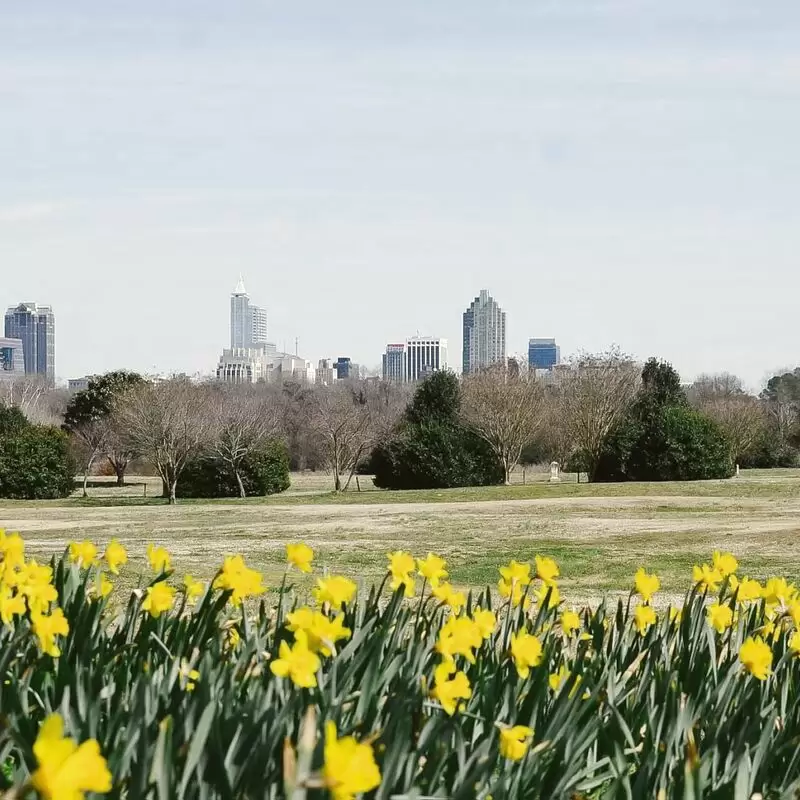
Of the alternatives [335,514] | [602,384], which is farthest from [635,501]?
[602,384]

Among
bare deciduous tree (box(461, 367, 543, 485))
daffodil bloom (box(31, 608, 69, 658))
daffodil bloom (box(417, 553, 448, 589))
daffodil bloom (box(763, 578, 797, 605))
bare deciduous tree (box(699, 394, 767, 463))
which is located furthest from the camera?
bare deciduous tree (box(699, 394, 767, 463))

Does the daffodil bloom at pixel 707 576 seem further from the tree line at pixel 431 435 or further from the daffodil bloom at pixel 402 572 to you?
the tree line at pixel 431 435

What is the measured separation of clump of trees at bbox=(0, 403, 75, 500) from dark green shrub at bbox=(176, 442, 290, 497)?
10.7 feet

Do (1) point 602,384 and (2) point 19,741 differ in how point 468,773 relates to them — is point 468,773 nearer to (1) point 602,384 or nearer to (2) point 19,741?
(2) point 19,741

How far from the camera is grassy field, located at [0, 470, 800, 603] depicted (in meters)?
12.2

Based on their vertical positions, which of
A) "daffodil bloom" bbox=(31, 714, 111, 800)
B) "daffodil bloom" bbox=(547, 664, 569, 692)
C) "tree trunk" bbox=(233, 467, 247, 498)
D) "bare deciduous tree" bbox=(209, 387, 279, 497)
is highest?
"bare deciduous tree" bbox=(209, 387, 279, 497)

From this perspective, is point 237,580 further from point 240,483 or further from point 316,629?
point 240,483

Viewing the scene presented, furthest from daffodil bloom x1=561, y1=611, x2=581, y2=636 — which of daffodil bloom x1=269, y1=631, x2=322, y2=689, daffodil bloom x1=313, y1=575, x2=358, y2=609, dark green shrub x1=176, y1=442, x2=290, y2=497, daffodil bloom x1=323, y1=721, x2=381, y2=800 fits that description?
dark green shrub x1=176, y1=442, x2=290, y2=497

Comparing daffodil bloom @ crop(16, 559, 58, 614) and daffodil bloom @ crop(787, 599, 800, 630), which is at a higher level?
daffodil bloom @ crop(16, 559, 58, 614)

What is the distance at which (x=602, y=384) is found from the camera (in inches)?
1321

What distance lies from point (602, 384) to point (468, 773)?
32.1 metres

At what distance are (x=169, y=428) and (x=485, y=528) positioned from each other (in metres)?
12.4

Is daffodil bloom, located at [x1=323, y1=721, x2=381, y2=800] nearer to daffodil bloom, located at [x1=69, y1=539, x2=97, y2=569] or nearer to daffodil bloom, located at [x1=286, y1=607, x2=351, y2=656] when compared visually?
daffodil bloom, located at [x1=286, y1=607, x2=351, y2=656]

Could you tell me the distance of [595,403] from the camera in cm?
3284
